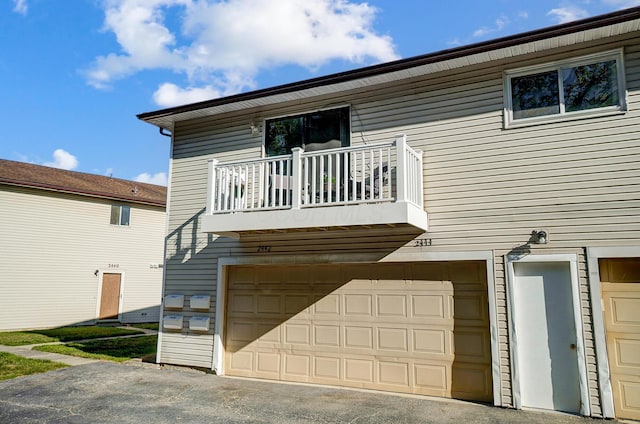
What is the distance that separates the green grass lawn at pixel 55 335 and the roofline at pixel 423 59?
8.21 meters

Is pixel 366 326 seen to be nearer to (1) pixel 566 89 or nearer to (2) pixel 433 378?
(2) pixel 433 378

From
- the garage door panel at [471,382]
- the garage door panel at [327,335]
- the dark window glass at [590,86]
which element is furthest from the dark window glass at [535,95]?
the garage door panel at [327,335]

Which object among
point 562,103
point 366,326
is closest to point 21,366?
point 366,326

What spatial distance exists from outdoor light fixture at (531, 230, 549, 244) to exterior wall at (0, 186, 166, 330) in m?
17.2

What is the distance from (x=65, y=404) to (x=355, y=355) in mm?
4729

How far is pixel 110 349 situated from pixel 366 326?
25.1ft

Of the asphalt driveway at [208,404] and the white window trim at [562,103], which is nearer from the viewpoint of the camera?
the asphalt driveway at [208,404]

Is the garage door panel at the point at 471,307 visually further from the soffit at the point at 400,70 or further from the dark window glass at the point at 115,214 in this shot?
the dark window glass at the point at 115,214

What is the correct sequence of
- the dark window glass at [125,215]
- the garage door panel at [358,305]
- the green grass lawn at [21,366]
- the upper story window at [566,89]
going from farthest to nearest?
the dark window glass at [125,215]
the green grass lawn at [21,366]
the garage door panel at [358,305]
the upper story window at [566,89]

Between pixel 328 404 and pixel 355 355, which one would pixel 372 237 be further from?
pixel 328 404

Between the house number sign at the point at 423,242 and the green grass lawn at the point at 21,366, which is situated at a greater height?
the house number sign at the point at 423,242

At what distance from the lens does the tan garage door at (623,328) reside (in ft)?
19.8

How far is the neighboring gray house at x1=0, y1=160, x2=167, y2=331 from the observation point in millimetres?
16359

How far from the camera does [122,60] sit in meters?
19.2
